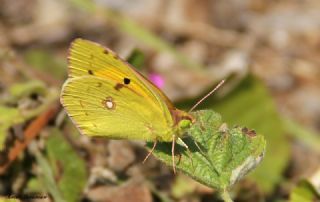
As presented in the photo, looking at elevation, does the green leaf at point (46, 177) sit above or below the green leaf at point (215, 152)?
below

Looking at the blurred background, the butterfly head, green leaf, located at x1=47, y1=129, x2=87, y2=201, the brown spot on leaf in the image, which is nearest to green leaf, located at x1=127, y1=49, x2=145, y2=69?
the blurred background

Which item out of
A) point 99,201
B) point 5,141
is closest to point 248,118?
point 99,201

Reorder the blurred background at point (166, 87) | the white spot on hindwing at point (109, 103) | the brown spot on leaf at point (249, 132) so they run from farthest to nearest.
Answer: the blurred background at point (166, 87) → the white spot on hindwing at point (109, 103) → the brown spot on leaf at point (249, 132)

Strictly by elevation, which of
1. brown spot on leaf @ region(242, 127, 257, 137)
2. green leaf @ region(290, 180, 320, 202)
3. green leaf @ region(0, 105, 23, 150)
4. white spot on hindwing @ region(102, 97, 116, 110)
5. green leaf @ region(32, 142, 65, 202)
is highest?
brown spot on leaf @ region(242, 127, 257, 137)

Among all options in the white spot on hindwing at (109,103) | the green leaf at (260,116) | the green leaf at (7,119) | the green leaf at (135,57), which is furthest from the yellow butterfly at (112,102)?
the green leaf at (260,116)

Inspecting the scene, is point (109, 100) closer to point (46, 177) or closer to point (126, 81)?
point (126, 81)

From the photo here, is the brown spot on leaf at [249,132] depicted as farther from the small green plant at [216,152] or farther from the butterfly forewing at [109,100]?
the butterfly forewing at [109,100]

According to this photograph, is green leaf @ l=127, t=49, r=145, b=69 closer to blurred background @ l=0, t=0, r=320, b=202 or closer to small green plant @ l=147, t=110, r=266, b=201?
blurred background @ l=0, t=0, r=320, b=202
